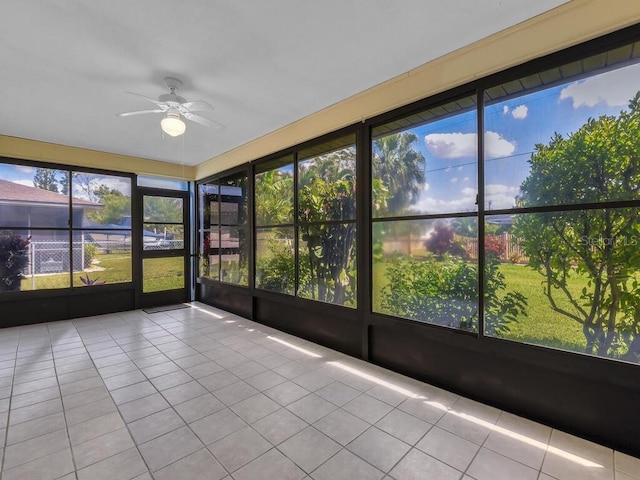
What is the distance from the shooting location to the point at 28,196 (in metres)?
4.79

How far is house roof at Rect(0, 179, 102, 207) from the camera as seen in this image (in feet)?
15.2

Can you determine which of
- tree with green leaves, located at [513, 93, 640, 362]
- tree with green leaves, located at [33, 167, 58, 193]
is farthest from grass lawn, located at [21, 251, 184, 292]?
tree with green leaves, located at [513, 93, 640, 362]

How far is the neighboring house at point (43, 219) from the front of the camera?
15.3ft

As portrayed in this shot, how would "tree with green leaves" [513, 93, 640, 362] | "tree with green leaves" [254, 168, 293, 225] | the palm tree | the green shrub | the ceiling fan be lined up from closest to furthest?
"tree with green leaves" [513, 93, 640, 362] < the green shrub < the ceiling fan < the palm tree < "tree with green leaves" [254, 168, 293, 225]

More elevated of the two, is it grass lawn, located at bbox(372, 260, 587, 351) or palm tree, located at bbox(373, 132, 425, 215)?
palm tree, located at bbox(373, 132, 425, 215)

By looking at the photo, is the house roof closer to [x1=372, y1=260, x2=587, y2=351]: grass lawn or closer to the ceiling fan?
the ceiling fan

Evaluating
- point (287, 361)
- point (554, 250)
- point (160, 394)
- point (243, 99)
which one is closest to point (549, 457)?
point (554, 250)

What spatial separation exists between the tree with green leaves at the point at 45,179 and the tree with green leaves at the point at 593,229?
663 cm

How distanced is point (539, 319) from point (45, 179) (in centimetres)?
696

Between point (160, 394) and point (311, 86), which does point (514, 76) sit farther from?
point (160, 394)

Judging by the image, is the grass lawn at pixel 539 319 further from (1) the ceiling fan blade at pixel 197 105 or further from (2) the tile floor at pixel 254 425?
(1) the ceiling fan blade at pixel 197 105

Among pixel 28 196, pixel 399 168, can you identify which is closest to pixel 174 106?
pixel 399 168

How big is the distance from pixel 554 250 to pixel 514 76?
4.50ft

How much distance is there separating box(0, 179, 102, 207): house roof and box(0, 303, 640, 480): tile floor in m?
2.55
